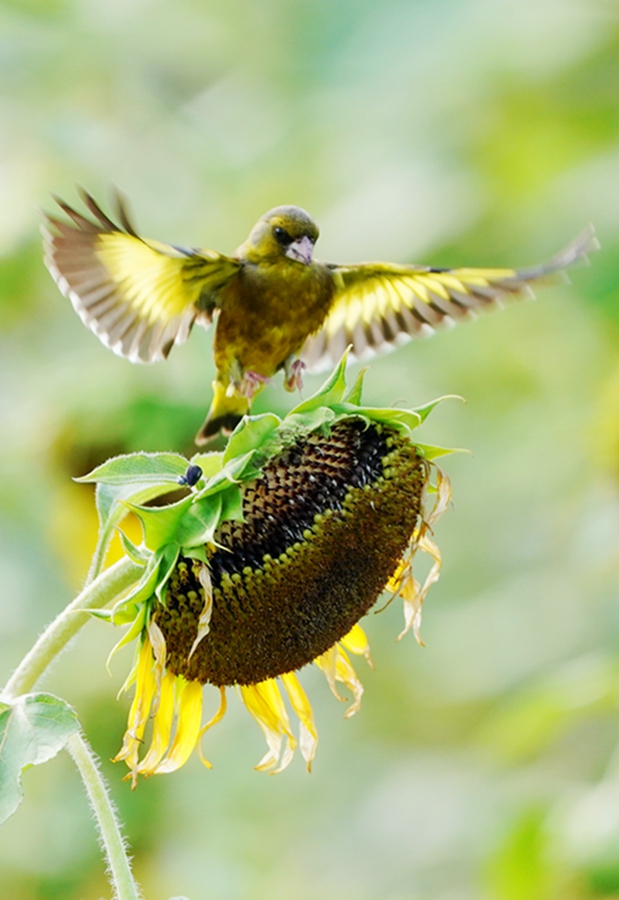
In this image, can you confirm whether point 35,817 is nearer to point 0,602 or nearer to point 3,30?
point 0,602

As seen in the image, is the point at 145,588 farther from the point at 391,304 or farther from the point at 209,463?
the point at 391,304

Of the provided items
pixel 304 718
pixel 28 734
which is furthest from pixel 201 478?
pixel 304 718

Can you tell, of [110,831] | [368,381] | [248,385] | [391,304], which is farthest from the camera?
[368,381]

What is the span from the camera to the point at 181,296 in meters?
2.12

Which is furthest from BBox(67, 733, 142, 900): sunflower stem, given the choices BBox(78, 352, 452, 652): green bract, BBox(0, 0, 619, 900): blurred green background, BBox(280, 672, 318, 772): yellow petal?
BBox(0, 0, 619, 900): blurred green background

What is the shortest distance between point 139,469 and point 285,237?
68 cm

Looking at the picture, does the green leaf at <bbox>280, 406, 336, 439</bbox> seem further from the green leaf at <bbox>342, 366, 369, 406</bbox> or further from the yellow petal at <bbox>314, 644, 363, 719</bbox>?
the yellow petal at <bbox>314, 644, 363, 719</bbox>

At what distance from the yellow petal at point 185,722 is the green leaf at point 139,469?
1.14 feet

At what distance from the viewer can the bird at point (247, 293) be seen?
1.97 m

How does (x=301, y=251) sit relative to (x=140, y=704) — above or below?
above

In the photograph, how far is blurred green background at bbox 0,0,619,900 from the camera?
146 inches

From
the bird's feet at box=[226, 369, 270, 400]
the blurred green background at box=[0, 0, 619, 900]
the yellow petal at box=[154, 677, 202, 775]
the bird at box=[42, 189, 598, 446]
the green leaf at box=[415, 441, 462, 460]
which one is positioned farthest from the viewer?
the blurred green background at box=[0, 0, 619, 900]

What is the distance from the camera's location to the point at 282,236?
2.06 metres

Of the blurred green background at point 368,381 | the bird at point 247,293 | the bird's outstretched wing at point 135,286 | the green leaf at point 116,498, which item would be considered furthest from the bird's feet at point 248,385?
the blurred green background at point 368,381
